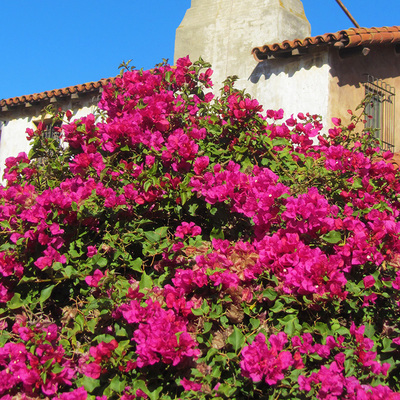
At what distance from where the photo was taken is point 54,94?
489 inches

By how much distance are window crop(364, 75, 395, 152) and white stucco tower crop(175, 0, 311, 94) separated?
1732 millimetres

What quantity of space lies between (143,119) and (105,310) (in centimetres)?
143

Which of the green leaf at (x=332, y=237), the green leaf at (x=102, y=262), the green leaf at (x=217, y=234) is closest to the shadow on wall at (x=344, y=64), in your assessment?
the green leaf at (x=217, y=234)

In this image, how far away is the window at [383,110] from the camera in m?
9.85

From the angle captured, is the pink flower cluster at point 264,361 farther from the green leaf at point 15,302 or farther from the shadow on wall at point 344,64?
the shadow on wall at point 344,64

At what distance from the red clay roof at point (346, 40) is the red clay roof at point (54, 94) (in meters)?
3.44

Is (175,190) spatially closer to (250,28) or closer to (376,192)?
(376,192)

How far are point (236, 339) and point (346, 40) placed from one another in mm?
7274

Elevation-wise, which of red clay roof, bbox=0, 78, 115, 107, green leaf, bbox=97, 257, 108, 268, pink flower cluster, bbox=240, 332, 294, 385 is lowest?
pink flower cluster, bbox=240, 332, 294, 385

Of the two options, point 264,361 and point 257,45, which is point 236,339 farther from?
point 257,45

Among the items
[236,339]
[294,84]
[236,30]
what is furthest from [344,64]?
[236,339]

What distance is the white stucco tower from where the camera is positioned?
33.8ft

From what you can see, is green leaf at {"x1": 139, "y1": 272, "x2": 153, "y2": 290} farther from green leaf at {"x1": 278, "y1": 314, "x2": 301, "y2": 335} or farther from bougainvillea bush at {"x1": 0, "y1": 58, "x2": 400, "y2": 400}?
green leaf at {"x1": 278, "y1": 314, "x2": 301, "y2": 335}

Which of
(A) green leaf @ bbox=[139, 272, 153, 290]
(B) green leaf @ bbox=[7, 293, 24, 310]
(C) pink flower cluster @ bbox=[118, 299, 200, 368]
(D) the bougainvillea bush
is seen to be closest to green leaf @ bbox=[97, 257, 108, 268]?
(D) the bougainvillea bush
